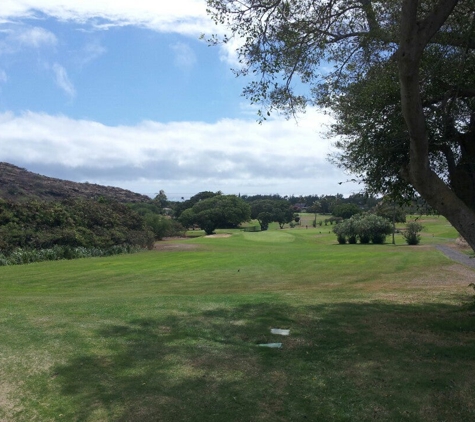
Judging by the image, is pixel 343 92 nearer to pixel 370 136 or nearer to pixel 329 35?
pixel 329 35

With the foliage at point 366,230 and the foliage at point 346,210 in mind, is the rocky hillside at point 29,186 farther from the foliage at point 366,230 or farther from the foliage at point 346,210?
the foliage at point 346,210

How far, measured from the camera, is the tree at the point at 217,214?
106250 mm

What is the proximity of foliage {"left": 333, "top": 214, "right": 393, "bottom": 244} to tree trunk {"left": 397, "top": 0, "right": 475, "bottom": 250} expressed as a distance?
56.1m

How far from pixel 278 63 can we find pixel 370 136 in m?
2.69

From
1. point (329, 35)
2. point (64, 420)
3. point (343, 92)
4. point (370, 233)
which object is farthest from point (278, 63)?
point (370, 233)

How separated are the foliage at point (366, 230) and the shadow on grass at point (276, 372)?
175 feet

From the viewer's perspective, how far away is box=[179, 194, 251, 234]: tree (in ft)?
349

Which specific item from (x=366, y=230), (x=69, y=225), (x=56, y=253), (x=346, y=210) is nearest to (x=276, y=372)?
(x=56, y=253)

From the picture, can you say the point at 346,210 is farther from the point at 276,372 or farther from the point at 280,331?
the point at 276,372

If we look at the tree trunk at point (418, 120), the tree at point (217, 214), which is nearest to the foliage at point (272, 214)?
the tree at point (217, 214)

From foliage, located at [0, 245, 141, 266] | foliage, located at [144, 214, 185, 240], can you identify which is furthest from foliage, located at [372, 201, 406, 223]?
foliage, located at [144, 214, 185, 240]

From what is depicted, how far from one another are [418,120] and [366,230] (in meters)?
57.6

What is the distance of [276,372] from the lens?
6.61 metres

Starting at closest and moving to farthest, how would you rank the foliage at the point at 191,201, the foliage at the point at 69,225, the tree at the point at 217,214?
the foliage at the point at 69,225 → the tree at the point at 217,214 → the foliage at the point at 191,201
